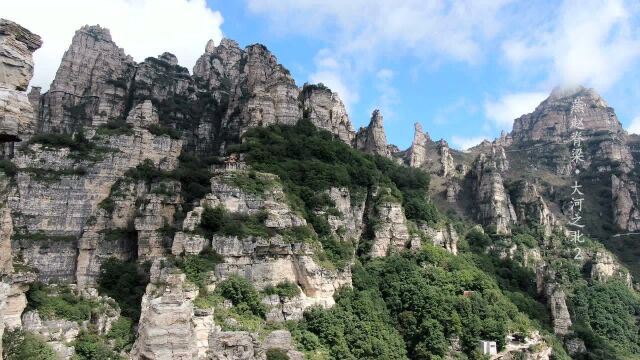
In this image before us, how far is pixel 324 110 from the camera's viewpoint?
71938 mm

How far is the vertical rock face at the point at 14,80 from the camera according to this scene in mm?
10734

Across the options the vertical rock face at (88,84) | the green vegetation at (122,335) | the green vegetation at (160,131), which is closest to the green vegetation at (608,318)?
the green vegetation at (122,335)

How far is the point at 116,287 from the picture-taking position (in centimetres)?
4500

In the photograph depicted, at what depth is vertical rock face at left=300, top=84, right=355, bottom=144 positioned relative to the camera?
70.0 meters

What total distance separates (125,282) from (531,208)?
73619 mm

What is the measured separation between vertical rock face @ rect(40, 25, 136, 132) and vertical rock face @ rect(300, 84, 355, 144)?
88.4 feet

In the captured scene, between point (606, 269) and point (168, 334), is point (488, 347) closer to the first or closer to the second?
point (168, 334)

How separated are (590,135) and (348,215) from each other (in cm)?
9687

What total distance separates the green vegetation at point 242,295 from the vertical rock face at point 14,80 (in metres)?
28.0

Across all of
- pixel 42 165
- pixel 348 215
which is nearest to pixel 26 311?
pixel 42 165

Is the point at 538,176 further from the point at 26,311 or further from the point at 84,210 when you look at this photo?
the point at 26,311

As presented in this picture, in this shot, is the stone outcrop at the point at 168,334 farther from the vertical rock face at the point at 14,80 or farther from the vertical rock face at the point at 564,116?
the vertical rock face at the point at 564,116

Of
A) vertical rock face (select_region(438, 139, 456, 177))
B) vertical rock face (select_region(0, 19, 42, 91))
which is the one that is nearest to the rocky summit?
vertical rock face (select_region(0, 19, 42, 91))

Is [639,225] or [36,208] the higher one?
[639,225]
